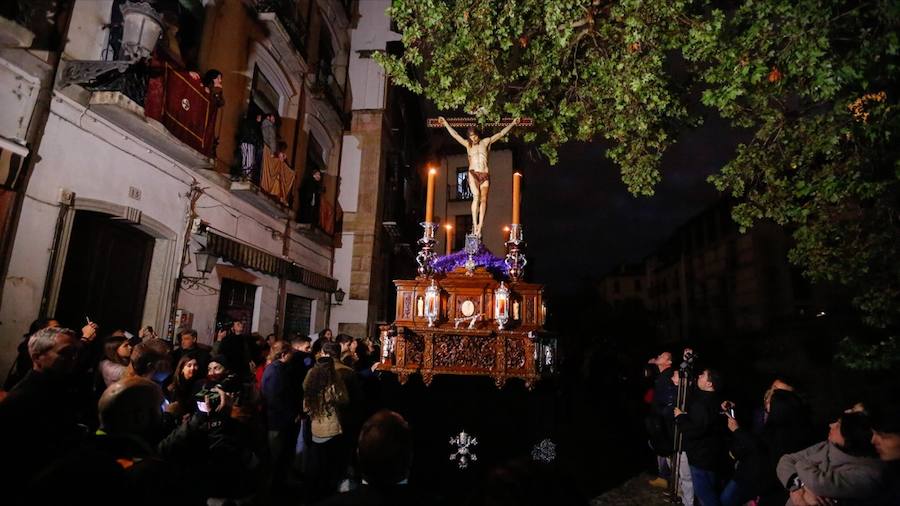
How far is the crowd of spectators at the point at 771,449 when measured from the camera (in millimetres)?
3049

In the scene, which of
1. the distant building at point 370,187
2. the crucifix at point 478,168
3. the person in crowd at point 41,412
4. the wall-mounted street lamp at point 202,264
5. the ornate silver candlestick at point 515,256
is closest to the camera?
the person in crowd at point 41,412

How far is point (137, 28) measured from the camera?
6809 mm

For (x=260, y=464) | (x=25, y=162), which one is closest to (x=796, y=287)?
(x=260, y=464)

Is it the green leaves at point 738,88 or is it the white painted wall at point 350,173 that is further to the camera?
the white painted wall at point 350,173

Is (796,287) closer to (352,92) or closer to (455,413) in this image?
(352,92)

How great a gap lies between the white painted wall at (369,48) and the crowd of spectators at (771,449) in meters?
15.1

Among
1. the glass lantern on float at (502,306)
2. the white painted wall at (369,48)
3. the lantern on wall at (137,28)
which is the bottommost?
the glass lantern on float at (502,306)

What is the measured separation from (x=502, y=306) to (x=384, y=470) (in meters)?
4.01

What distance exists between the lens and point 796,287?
1159 inches

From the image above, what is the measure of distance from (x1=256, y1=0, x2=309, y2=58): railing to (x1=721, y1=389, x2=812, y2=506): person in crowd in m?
12.6

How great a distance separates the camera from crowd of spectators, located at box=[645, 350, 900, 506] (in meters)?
3.05

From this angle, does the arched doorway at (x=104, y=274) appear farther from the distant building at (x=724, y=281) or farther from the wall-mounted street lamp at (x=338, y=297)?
the distant building at (x=724, y=281)

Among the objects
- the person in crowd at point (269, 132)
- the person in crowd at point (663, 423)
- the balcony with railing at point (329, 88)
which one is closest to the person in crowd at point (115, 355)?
the person in crowd at point (663, 423)

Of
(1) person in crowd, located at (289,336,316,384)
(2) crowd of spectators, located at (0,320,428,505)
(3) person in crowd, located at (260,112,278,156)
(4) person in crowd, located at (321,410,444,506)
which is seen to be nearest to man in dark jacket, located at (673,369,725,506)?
(2) crowd of spectators, located at (0,320,428,505)
